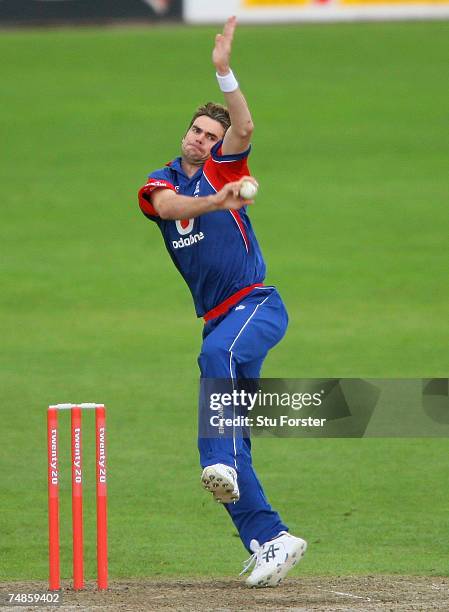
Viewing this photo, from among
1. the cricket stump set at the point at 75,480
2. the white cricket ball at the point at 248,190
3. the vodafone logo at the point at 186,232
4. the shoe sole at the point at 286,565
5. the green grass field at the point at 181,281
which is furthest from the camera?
the green grass field at the point at 181,281

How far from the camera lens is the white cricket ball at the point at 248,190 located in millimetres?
5953

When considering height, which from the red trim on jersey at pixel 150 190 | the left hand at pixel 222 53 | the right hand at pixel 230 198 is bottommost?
the right hand at pixel 230 198

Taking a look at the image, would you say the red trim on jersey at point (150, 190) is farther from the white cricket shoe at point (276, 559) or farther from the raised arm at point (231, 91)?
the white cricket shoe at point (276, 559)

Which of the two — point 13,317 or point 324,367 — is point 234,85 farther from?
point 13,317

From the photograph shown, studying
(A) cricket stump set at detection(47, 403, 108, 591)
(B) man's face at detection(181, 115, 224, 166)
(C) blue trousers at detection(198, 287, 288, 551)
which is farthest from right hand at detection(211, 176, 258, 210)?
(A) cricket stump set at detection(47, 403, 108, 591)

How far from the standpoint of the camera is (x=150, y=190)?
6.57m

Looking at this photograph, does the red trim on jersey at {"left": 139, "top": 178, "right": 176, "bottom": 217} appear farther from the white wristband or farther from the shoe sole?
the shoe sole

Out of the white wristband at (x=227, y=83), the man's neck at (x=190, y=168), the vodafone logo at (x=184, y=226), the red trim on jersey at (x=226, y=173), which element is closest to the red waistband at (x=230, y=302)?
the red trim on jersey at (x=226, y=173)

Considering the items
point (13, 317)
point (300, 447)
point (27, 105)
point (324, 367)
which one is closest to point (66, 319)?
point (13, 317)

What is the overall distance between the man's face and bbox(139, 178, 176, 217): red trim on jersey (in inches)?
9.3

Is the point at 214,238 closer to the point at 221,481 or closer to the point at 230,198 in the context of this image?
the point at 230,198

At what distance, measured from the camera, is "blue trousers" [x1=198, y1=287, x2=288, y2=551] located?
6281 mm

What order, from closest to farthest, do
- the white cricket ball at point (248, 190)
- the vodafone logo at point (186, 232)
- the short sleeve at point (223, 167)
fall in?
the white cricket ball at point (248, 190), the short sleeve at point (223, 167), the vodafone logo at point (186, 232)

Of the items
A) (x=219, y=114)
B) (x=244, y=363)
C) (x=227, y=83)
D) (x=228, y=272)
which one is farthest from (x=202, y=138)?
(x=244, y=363)
